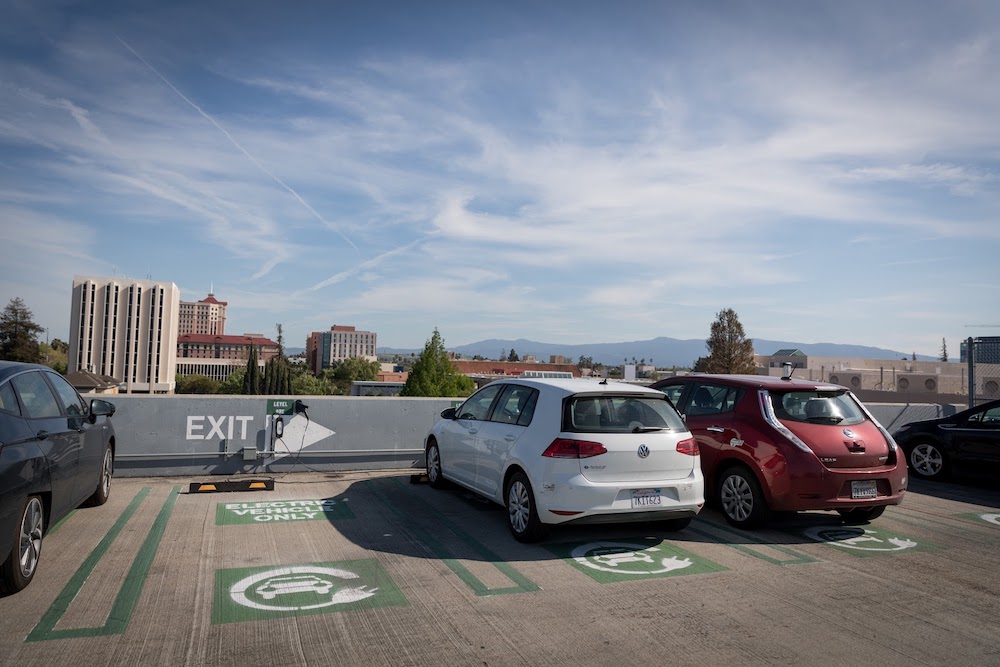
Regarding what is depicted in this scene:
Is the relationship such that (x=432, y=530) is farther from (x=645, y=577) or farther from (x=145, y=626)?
(x=145, y=626)

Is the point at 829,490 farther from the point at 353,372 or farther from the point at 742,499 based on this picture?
the point at 353,372

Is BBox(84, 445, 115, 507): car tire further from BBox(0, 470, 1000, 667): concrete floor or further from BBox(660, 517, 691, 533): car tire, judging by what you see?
BBox(660, 517, 691, 533): car tire

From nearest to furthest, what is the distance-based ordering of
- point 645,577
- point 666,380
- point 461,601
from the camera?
point 461,601
point 645,577
point 666,380

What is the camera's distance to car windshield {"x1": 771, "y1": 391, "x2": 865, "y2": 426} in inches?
293

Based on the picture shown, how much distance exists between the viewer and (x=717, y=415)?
8.01 metres

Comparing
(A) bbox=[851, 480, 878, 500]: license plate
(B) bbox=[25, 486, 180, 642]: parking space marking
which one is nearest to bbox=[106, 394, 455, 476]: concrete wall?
(B) bbox=[25, 486, 180, 642]: parking space marking

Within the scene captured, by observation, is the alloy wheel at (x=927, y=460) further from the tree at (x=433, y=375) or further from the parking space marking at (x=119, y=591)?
the tree at (x=433, y=375)

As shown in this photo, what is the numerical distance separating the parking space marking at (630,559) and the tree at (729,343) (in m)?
37.8

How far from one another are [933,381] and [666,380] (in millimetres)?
31886

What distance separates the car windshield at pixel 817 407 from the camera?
744 cm

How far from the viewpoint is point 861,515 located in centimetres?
805

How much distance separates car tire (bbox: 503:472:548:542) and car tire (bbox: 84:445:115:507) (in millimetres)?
4349

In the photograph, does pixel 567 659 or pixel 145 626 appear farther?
pixel 145 626

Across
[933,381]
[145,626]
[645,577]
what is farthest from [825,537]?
[933,381]
